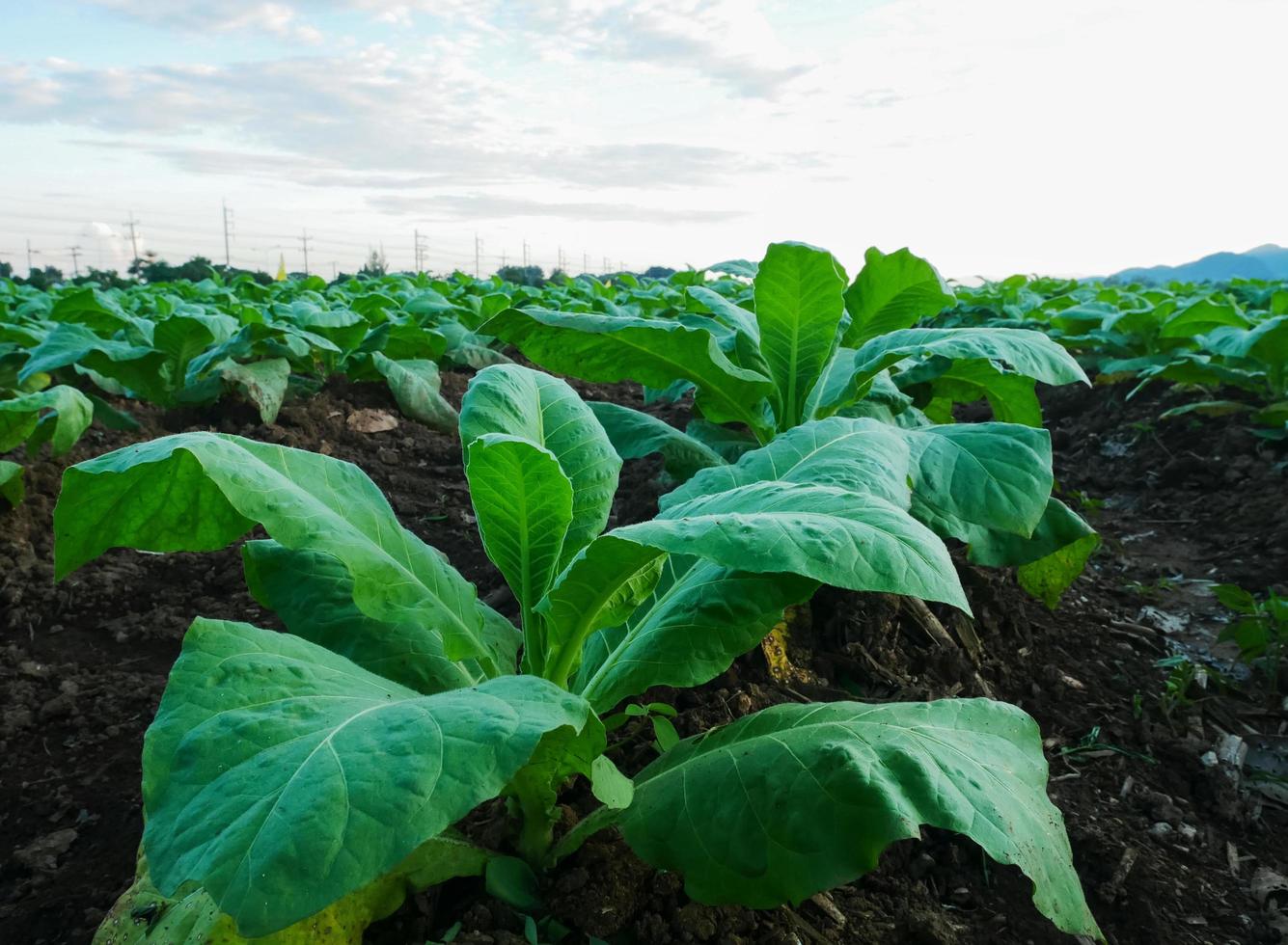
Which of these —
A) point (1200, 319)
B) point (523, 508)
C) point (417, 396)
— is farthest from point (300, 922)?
point (1200, 319)

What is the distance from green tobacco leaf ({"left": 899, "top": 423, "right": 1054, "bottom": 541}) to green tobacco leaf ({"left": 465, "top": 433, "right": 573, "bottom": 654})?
0.82 m

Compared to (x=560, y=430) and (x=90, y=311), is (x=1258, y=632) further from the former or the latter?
(x=90, y=311)

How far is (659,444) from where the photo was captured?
228 centimetres

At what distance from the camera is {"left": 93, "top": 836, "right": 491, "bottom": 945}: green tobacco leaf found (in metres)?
1.05

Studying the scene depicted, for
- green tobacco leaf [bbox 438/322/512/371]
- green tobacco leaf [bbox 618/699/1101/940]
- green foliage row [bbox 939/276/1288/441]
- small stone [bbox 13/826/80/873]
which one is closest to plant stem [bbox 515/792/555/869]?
green tobacco leaf [bbox 618/699/1101/940]

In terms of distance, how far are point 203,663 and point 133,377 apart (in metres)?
3.30

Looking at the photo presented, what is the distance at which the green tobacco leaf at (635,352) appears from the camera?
7.39ft

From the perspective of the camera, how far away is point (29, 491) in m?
2.91

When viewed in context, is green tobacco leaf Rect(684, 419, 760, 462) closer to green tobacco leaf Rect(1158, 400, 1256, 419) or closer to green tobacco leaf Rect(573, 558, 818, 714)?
green tobacco leaf Rect(573, 558, 818, 714)

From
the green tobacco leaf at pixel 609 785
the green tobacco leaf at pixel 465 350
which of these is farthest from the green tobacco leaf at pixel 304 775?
the green tobacco leaf at pixel 465 350

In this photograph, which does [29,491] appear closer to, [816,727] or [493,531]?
[493,531]

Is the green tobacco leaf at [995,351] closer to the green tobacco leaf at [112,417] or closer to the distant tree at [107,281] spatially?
the green tobacco leaf at [112,417]

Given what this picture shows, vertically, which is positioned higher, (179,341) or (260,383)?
(179,341)

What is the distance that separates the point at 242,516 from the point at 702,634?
27.8 inches
